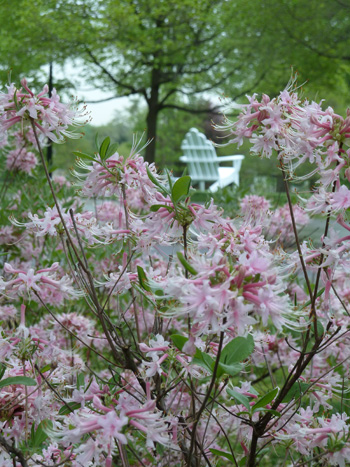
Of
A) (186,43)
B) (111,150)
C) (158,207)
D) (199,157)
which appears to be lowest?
(199,157)

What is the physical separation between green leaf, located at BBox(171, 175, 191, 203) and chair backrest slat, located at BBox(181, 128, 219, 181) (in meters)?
15.8

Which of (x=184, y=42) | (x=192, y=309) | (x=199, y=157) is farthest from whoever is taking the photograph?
(x=199, y=157)

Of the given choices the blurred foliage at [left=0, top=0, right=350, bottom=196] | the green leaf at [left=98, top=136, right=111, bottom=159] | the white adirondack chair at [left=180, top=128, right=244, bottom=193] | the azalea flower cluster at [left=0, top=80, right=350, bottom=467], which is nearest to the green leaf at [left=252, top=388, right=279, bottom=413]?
the azalea flower cluster at [left=0, top=80, right=350, bottom=467]

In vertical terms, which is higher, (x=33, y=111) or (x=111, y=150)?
(x=33, y=111)

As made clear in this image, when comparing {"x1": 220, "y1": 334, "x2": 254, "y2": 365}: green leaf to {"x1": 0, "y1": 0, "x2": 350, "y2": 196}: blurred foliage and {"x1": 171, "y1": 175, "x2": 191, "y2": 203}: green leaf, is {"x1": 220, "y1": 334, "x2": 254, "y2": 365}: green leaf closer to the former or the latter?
{"x1": 171, "y1": 175, "x2": 191, "y2": 203}: green leaf

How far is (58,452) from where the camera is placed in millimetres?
1592

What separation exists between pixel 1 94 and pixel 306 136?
0.88 m

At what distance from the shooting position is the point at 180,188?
1303 millimetres

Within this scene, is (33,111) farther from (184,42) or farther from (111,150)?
(184,42)

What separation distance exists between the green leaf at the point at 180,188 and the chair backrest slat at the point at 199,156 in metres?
15.8

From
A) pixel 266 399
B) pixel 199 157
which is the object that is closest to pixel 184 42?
pixel 199 157

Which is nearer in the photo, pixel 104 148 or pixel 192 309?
pixel 192 309

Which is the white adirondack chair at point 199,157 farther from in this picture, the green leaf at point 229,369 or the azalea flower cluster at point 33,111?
the green leaf at point 229,369

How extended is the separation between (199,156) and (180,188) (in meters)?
16.5
